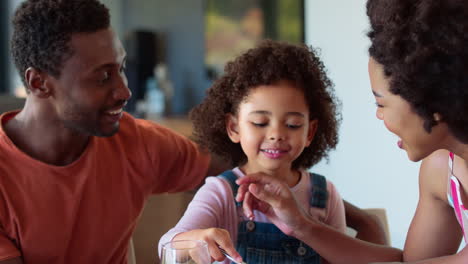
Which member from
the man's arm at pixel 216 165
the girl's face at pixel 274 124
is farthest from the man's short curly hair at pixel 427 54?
the man's arm at pixel 216 165

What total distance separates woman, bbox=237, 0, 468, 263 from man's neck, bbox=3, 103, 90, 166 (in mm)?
548

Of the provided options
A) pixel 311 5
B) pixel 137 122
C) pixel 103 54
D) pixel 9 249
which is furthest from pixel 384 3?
pixel 311 5

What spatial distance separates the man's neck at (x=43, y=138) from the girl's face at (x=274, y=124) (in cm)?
50

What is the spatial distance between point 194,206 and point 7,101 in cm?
87

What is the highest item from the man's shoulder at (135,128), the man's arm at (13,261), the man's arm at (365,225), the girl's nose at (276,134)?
the girl's nose at (276,134)

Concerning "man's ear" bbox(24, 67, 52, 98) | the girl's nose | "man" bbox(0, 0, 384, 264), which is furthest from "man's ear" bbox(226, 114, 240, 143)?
"man's ear" bbox(24, 67, 52, 98)

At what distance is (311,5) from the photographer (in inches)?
102

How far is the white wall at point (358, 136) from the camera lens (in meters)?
2.00

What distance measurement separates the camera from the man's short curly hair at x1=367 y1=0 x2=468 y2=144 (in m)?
0.85

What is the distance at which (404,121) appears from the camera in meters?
0.95

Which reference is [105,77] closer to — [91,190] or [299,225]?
[91,190]

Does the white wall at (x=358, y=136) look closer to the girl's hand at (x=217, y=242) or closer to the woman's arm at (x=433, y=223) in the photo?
the woman's arm at (x=433, y=223)

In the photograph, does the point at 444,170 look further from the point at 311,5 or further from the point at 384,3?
the point at 311,5

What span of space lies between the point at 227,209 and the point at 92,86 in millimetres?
504
